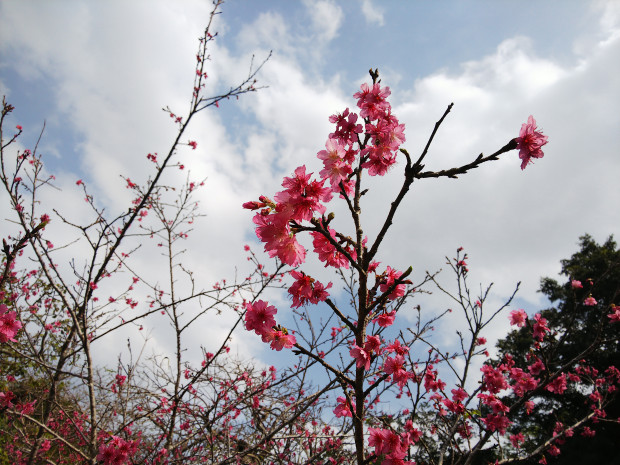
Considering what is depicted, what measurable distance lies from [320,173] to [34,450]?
320cm

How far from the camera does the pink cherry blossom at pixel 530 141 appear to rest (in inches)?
63.1

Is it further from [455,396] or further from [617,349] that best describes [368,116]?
[617,349]

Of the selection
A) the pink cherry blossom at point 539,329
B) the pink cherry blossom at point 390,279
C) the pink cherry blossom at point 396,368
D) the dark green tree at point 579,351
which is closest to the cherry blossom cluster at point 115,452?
the pink cherry blossom at point 396,368

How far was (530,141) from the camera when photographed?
1.62 meters

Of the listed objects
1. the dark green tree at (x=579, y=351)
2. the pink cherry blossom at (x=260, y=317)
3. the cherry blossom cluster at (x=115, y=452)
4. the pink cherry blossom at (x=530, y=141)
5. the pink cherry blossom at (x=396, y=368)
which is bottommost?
the cherry blossom cluster at (x=115, y=452)

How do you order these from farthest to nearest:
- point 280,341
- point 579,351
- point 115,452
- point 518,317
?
point 579,351
point 518,317
point 115,452
point 280,341

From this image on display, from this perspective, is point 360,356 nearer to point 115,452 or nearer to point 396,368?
point 396,368

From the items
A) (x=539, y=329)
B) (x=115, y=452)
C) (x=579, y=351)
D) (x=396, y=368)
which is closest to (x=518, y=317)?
(x=539, y=329)

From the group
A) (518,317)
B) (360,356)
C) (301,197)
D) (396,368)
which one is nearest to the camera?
(301,197)

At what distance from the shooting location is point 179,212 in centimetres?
509

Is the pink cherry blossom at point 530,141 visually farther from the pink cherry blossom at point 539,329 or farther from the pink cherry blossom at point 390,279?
the pink cherry blossom at point 539,329

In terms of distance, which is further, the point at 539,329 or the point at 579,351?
the point at 579,351

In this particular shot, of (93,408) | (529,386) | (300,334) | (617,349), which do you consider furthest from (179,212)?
(617,349)

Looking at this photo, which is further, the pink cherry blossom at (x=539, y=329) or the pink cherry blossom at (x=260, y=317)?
the pink cherry blossom at (x=539, y=329)
